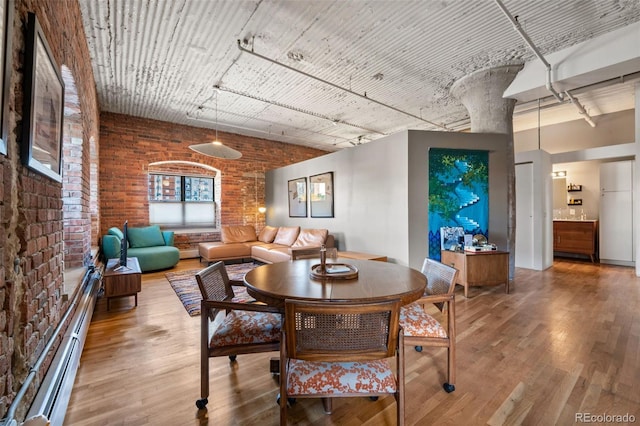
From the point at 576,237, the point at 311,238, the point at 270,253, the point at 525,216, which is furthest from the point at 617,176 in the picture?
the point at 270,253

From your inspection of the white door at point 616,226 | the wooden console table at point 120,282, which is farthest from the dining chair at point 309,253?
the white door at point 616,226

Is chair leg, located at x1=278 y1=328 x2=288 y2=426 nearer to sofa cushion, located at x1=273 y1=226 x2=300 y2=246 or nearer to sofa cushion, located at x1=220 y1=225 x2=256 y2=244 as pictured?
sofa cushion, located at x1=273 y1=226 x2=300 y2=246

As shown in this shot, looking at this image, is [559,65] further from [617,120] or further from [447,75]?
[617,120]

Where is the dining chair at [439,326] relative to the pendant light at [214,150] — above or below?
below

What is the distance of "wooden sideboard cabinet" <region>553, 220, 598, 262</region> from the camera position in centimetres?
614

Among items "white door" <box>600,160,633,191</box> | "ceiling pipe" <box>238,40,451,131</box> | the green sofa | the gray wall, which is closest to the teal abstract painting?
the gray wall

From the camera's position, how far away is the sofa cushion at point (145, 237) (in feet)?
19.1

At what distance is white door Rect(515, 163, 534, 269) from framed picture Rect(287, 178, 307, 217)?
447cm

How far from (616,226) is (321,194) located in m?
6.06

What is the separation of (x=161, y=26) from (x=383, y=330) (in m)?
4.01

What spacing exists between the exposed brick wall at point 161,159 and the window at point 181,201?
1.00 feet

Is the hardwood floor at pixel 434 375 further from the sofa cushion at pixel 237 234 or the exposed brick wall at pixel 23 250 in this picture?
the sofa cushion at pixel 237 234

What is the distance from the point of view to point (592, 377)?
6.40 ft

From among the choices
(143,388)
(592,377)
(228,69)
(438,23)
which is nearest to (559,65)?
(438,23)
